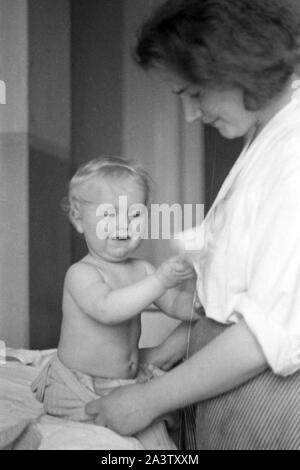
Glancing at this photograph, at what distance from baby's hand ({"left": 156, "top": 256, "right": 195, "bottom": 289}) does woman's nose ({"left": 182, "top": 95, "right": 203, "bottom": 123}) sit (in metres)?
0.18

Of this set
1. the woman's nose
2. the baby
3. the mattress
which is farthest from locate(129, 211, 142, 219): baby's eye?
the mattress

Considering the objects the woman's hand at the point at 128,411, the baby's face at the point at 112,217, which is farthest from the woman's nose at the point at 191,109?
the woman's hand at the point at 128,411

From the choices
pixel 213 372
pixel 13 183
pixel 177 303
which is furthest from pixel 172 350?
pixel 13 183

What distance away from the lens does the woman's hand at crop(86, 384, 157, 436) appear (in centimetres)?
62

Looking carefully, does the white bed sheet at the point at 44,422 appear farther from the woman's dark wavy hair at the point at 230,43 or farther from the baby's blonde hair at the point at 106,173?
the woman's dark wavy hair at the point at 230,43

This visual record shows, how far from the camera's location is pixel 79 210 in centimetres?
73

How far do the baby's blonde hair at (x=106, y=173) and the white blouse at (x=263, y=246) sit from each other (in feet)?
0.34

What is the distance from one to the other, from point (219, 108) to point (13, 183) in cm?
29

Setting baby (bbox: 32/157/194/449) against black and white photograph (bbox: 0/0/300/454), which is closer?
black and white photograph (bbox: 0/0/300/454)

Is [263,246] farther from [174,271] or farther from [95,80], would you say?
[95,80]

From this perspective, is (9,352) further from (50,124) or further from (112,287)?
(50,124)

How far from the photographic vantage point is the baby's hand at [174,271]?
69 cm

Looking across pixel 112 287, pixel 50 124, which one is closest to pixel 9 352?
pixel 112 287

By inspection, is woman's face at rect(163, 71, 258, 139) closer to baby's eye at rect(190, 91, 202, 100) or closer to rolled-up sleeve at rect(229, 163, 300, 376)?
baby's eye at rect(190, 91, 202, 100)
